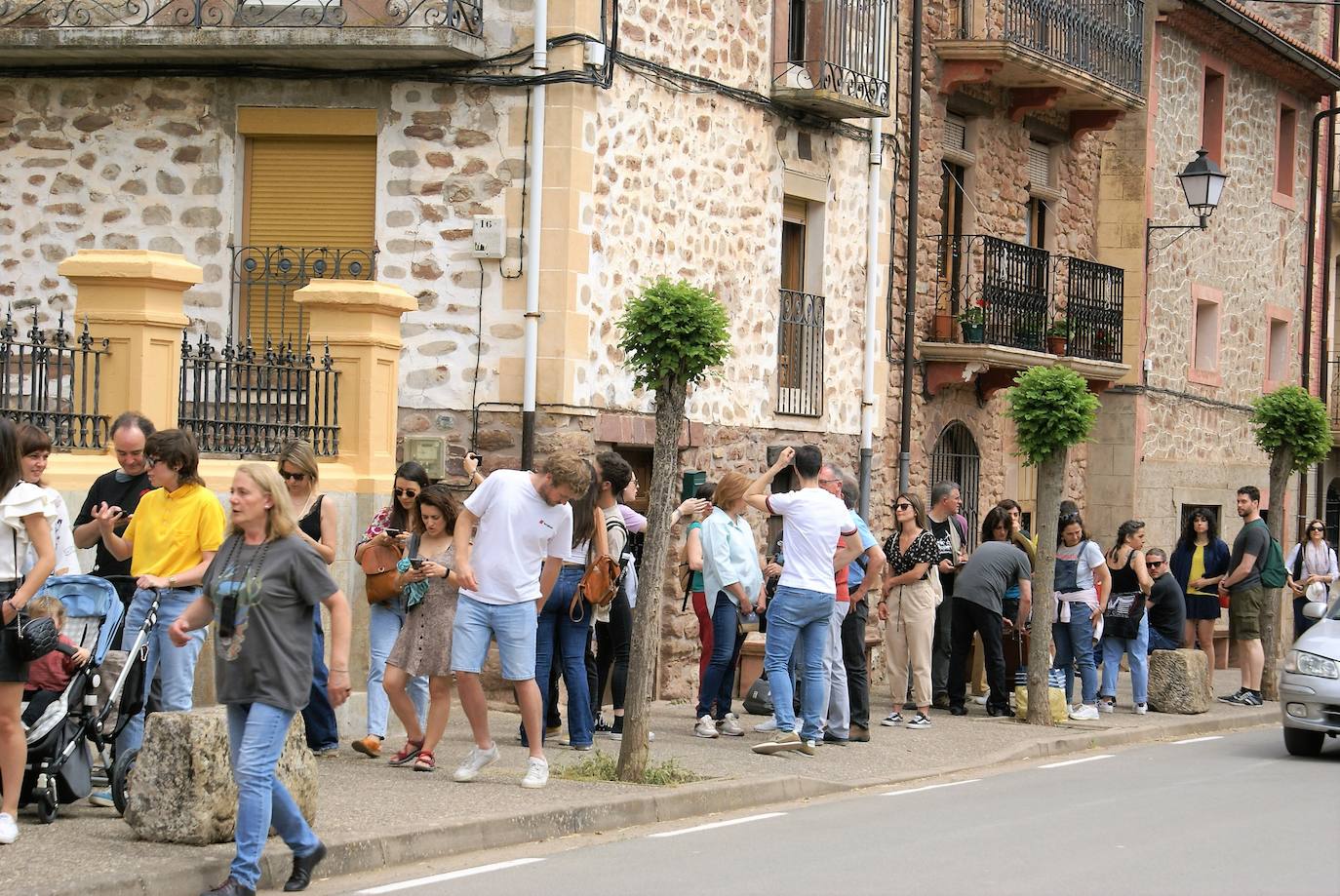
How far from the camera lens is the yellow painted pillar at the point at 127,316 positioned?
11914 mm

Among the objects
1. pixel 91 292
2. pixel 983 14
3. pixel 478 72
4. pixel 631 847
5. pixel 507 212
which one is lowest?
pixel 631 847

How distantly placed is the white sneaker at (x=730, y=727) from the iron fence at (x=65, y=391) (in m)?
→ 4.99

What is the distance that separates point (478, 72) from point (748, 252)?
3459 mm

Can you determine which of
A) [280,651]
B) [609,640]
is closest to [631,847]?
[280,651]

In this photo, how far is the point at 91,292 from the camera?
39.5 ft

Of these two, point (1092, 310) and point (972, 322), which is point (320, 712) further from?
point (1092, 310)

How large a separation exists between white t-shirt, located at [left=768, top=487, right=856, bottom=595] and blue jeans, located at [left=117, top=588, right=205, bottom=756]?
4704mm

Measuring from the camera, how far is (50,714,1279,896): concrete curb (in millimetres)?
8234

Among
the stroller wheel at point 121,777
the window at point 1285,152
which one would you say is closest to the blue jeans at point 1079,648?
the stroller wheel at point 121,777

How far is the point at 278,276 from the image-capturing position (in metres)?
16.6

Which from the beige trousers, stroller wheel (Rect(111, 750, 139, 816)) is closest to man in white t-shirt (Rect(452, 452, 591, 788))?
stroller wheel (Rect(111, 750, 139, 816))

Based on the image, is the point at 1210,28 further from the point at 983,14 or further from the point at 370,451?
the point at 370,451

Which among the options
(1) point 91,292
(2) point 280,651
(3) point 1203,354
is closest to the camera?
(2) point 280,651

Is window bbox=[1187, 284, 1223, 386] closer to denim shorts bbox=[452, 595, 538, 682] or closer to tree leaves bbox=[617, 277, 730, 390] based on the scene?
tree leaves bbox=[617, 277, 730, 390]
